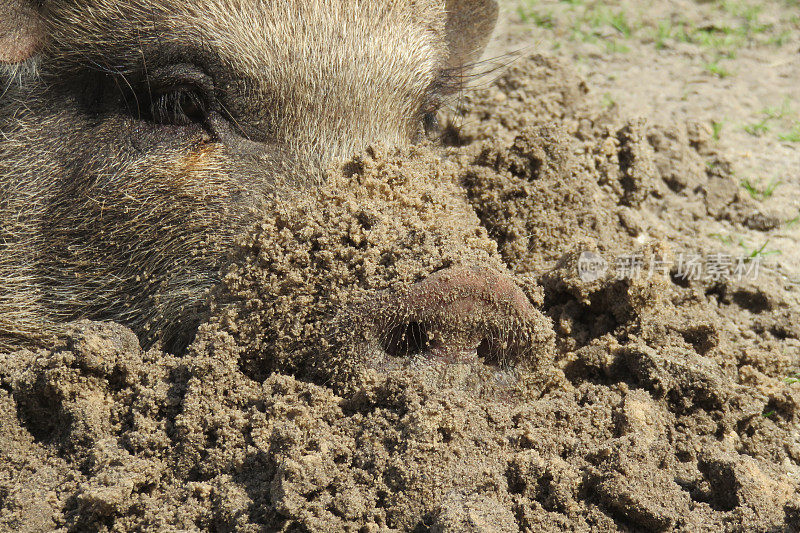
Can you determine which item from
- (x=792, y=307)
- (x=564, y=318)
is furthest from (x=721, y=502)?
(x=792, y=307)

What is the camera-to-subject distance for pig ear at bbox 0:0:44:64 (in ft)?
9.09

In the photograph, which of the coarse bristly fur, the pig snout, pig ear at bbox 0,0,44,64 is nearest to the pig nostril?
the pig snout

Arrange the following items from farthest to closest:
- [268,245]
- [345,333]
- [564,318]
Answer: [564,318]
[268,245]
[345,333]

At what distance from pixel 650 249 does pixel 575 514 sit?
1.16 metres

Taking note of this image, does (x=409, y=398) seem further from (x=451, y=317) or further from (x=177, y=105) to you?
(x=177, y=105)

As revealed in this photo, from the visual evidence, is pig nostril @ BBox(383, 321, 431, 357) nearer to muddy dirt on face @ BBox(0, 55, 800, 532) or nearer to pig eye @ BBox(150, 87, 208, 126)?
muddy dirt on face @ BBox(0, 55, 800, 532)

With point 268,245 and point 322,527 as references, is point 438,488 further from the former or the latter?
point 268,245

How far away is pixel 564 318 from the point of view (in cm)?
266

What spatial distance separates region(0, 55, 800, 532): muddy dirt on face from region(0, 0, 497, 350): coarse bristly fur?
280 millimetres

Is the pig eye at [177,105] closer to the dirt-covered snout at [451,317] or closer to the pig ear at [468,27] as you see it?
the dirt-covered snout at [451,317]

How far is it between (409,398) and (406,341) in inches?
7.9

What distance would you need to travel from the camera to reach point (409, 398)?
6.64 ft

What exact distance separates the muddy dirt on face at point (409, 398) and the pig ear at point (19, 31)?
109 centimetres

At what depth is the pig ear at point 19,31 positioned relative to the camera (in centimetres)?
277
